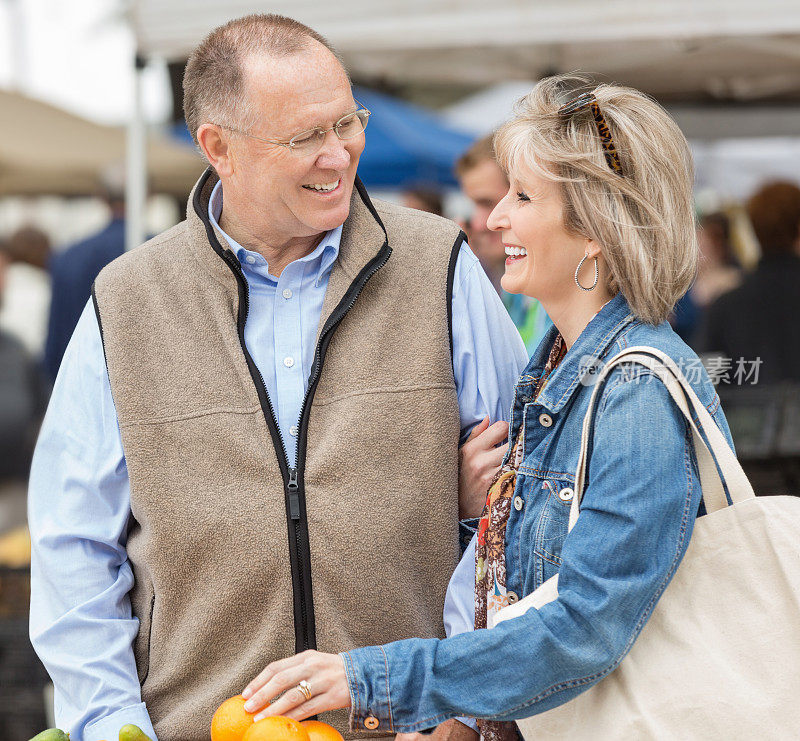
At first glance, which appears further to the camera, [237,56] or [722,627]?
[237,56]

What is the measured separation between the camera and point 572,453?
1617 mm

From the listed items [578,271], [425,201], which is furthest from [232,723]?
[425,201]

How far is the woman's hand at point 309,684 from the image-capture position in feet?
5.03

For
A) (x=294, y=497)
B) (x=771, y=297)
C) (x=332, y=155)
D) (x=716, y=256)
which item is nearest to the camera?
(x=294, y=497)

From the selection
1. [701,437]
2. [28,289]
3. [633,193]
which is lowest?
[28,289]

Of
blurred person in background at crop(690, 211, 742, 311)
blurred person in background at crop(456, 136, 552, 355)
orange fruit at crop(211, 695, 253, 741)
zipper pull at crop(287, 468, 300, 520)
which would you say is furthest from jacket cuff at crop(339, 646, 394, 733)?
blurred person in background at crop(690, 211, 742, 311)

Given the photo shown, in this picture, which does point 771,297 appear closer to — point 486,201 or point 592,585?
point 486,201

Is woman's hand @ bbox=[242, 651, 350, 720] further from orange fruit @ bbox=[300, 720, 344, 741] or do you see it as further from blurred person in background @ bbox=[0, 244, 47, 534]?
blurred person in background @ bbox=[0, 244, 47, 534]

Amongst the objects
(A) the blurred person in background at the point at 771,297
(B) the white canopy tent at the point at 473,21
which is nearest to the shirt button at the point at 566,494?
(B) the white canopy tent at the point at 473,21

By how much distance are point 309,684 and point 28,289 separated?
6.78 m

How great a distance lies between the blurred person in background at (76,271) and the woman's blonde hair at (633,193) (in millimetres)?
5524

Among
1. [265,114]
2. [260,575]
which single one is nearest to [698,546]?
[260,575]

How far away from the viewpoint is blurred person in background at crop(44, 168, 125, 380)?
6793 mm

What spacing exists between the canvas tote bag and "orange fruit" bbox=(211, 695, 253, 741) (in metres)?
0.56
